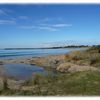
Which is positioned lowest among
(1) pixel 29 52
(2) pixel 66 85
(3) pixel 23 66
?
(2) pixel 66 85

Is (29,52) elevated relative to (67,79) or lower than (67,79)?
elevated

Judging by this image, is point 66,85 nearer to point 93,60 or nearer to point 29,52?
point 93,60

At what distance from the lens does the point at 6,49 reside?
382 inches

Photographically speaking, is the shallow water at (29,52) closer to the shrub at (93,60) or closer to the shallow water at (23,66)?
the shallow water at (23,66)

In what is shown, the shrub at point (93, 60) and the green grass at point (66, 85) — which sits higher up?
the shrub at point (93, 60)

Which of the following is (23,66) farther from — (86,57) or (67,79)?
(86,57)

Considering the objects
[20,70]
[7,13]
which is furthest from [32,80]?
[7,13]

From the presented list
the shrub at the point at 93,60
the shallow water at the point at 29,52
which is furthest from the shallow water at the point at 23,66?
the shrub at the point at 93,60

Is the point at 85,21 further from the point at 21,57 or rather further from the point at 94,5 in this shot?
the point at 21,57

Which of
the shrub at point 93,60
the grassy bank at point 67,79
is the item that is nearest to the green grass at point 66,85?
the grassy bank at point 67,79

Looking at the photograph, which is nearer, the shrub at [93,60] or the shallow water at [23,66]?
the shallow water at [23,66]

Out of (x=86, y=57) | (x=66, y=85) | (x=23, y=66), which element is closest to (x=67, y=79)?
(x=66, y=85)

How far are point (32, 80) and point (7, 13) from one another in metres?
0.79

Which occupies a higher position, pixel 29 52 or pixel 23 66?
pixel 29 52
